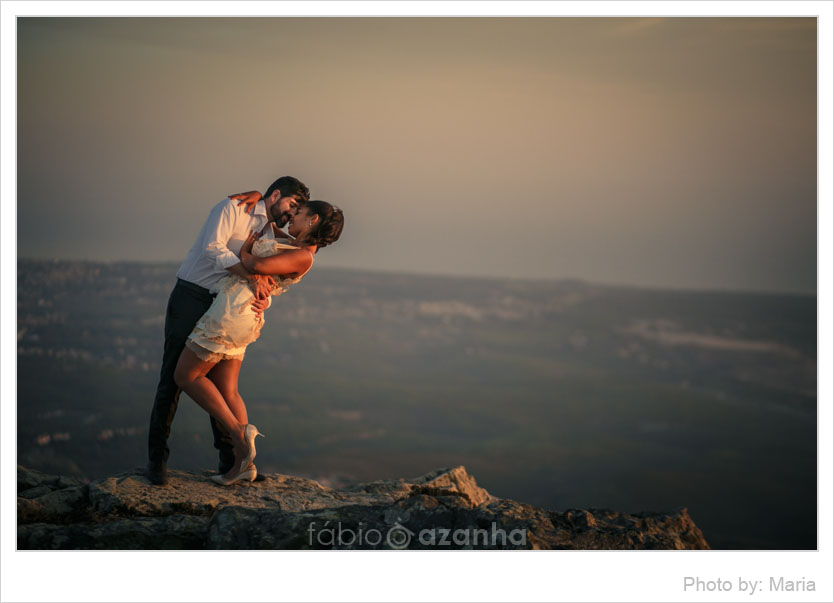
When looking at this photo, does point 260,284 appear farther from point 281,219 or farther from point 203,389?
point 203,389

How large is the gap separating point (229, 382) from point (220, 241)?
3.27 ft

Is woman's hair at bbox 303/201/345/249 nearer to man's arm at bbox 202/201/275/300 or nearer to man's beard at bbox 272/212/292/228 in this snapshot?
man's beard at bbox 272/212/292/228

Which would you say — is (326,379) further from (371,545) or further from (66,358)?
(371,545)

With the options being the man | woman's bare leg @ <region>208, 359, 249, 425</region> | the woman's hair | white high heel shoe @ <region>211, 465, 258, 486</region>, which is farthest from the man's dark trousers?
the woman's hair

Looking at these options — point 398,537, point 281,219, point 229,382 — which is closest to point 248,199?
point 281,219

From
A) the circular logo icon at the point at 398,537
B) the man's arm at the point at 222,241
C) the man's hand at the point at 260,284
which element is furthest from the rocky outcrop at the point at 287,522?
the man's arm at the point at 222,241

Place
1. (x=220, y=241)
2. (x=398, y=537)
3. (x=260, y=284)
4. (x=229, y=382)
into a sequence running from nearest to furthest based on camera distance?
(x=398, y=537)
(x=220, y=241)
(x=260, y=284)
(x=229, y=382)

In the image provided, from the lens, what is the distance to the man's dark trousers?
5.10 metres

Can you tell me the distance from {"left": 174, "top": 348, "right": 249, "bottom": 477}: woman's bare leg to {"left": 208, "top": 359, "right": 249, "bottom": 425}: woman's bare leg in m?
0.08

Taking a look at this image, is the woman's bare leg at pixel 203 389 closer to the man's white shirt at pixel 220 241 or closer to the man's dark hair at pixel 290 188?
the man's white shirt at pixel 220 241

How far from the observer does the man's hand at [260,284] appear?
5078mm

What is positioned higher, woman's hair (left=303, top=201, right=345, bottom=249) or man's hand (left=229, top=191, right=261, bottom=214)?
man's hand (left=229, top=191, right=261, bottom=214)

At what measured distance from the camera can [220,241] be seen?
16.4 feet

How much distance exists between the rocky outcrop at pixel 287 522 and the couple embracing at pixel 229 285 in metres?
0.37
